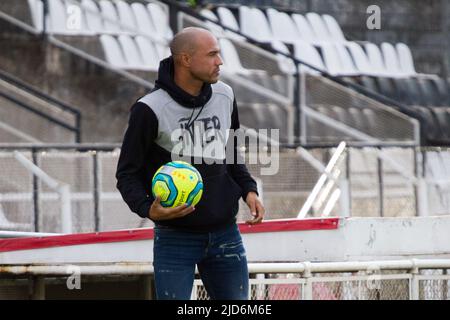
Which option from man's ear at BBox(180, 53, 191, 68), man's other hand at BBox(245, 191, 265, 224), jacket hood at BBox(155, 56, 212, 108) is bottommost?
man's other hand at BBox(245, 191, 265, 224)

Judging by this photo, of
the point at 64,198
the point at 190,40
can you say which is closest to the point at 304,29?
the point at 64,198

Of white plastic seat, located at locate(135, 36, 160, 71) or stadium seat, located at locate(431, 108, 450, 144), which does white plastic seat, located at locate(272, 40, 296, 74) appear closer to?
white plastic seat, located at locate(135, 36, 160, 71)

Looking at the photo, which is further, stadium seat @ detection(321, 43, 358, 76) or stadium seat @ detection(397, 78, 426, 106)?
stadium seat @ detection(397, 78, 426, 106)

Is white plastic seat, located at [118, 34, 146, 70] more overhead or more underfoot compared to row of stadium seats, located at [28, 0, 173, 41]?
more underfoot

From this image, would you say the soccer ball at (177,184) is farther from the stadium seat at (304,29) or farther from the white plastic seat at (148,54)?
the stadium seat at (304,29)

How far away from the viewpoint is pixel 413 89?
18844 millimetres

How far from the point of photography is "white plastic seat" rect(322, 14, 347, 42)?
772 inches

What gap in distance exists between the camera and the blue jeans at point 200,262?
236 inches

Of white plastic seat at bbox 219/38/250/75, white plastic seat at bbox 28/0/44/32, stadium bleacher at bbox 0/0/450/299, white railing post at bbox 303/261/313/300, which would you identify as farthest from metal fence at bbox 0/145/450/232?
white railing post at bbox 303/261/313/300

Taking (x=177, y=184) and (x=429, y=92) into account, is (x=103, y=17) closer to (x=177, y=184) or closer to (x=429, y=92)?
(x=429, y=92)

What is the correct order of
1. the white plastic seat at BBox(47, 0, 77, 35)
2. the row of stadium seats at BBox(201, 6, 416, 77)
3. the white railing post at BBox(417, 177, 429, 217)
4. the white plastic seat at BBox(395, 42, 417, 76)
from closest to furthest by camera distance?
1. the white railing post at BBox(417, 177, 429, 217)
2. the white plastic seat at BBox(47, 0, 77, 35)
3. the row of stadium seats at BBox(201, 6, 416, 77)
4. the white plastic seat at BBox(395, 42, 417, 76)

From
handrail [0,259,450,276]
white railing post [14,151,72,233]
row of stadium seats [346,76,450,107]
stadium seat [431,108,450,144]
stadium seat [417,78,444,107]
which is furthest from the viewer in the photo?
stadium seat [417,78,444,107]

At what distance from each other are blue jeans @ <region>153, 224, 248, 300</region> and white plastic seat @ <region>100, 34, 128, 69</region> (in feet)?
29.8

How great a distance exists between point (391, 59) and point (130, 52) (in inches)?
207
